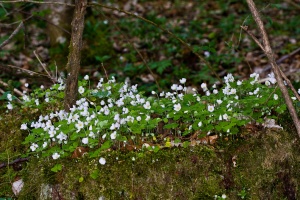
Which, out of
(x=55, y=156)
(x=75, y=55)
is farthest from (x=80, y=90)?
(x=55, y=156)

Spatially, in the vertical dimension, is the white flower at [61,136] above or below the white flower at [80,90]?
below

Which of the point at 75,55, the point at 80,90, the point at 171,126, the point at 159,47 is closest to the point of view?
the point at 171,126

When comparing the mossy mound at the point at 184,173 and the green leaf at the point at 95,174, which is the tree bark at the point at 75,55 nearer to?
the mossy mound at the point at 184,173

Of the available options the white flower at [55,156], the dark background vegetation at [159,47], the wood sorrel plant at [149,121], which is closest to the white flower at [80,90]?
the wood sorrel plant at [149,121]

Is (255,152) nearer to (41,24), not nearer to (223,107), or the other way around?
(223,107)

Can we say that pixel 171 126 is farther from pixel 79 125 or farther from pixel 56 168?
pixel 56 168

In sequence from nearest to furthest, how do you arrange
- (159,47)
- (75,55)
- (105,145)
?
1. (105,145)
2. (75,55)
3. (159,47)

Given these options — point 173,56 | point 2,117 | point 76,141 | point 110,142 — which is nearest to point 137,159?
point 110,142
